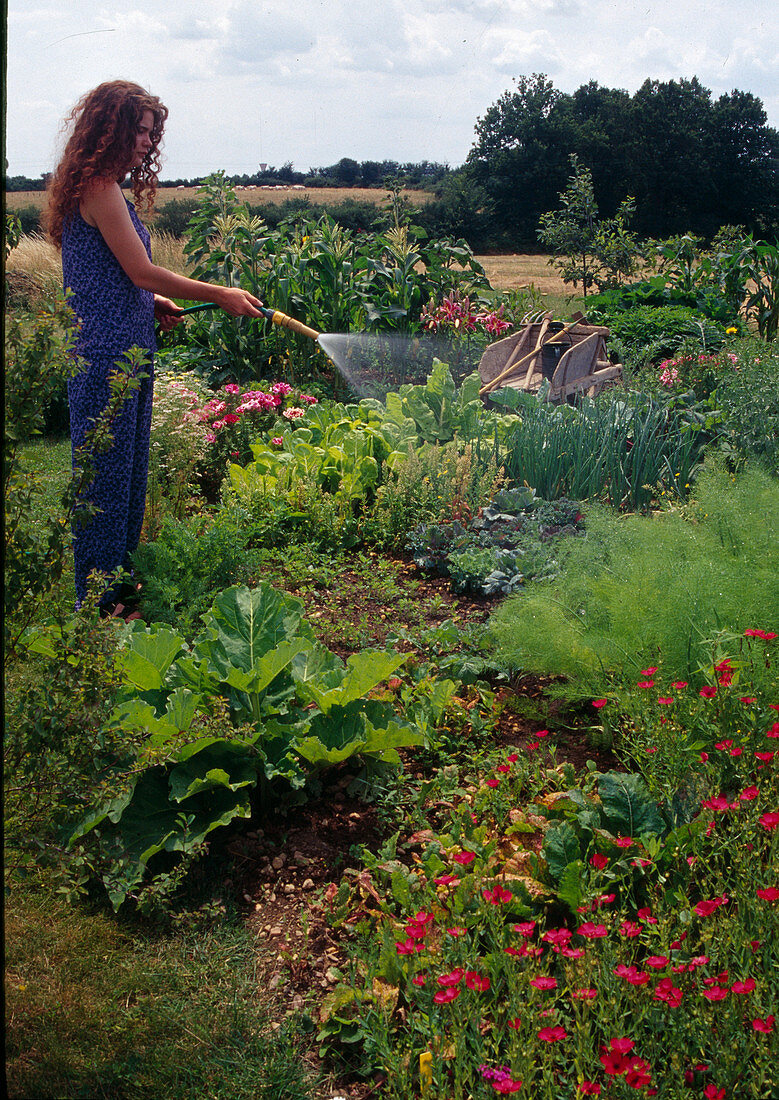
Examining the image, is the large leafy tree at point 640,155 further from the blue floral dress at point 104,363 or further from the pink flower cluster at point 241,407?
the blue floral dress at point 104,363

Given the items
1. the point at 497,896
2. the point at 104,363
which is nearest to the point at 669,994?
the point at 497,896

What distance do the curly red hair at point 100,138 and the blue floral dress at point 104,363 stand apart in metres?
0.14

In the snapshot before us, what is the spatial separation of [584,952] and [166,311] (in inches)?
138

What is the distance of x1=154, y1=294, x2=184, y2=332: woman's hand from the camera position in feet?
13.4

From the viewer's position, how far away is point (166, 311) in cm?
413

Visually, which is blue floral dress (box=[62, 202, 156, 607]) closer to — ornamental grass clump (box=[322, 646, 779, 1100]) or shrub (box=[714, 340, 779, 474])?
ornamental grass clump (box=[322, 646, 779, 1100])

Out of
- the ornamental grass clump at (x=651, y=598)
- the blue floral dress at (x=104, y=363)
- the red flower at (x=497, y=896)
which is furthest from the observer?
the blue floral dress at (x=104, y=363)

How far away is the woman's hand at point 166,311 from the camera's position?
410 centimetres

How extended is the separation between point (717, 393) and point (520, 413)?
50.9 inches

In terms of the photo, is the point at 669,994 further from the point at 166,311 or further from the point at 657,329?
the point at 657,329

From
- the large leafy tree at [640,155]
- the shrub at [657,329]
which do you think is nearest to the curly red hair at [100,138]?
the shrub at [657,329]

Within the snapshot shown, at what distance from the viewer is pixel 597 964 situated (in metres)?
1.67

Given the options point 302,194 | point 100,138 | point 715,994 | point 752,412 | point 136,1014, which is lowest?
point 136,1014

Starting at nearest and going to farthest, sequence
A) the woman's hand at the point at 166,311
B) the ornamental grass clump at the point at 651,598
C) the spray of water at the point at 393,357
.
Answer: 1. the ornamental grass clump at the point at 651,598
2. the woman's hand at the point at 166,311
3. the spray of water at the point at 393,357
